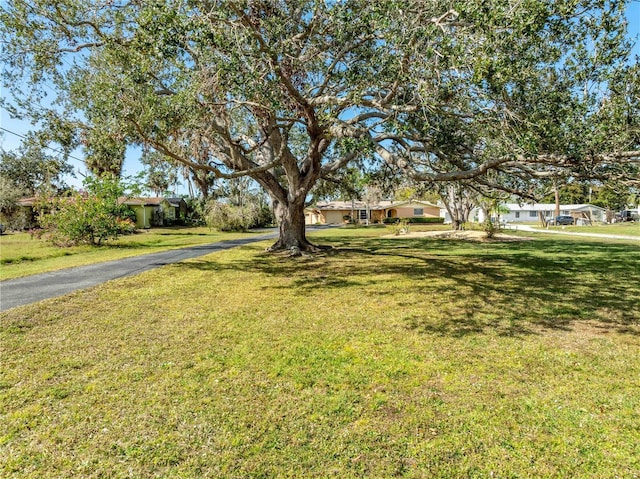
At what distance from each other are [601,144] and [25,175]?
57.9 metres

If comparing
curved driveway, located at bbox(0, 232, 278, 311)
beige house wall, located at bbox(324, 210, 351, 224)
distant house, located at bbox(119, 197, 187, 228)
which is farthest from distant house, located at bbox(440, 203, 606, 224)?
curved driveway, located at bbox(0, 232, 278, 311)

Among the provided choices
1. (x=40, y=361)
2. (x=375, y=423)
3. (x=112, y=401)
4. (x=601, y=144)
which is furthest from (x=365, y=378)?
(x=601, y=144)

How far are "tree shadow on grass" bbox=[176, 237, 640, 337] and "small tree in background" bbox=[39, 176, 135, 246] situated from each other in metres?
8.59

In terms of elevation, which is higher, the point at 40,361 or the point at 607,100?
the point at 607,100

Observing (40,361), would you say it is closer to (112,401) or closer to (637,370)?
(112,401)

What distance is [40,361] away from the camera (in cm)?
462

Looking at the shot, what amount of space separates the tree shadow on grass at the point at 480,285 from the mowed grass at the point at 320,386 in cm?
9

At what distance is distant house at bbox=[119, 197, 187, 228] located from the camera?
131 ft

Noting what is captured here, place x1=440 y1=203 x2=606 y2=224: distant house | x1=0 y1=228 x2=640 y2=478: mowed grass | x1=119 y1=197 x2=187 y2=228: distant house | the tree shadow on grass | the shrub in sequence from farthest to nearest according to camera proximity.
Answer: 1. x1=440 y1=203 x2=606 y2=224: distant house
2. x1=119 y1=197 x2=187 y2=228: distant house
3. the shrub
4. the tree shadow on grass
5. x1=0 y1=228 x2=640 y2=478: mowed grass

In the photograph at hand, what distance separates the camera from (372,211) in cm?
6316

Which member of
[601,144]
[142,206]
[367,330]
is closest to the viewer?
[367,330]

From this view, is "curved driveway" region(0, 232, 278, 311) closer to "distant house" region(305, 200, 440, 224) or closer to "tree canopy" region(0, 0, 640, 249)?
"tree canopy" region(0, 0, 640, 249)

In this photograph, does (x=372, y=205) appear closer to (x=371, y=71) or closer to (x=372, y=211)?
(x=372, y=211)

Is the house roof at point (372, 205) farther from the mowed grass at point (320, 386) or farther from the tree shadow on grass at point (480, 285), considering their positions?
the mowed grass at point (320, 386)
